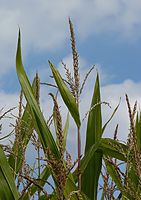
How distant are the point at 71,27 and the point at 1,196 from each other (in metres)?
0.46

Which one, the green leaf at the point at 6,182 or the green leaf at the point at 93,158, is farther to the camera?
the green leaf at the point at 93,158

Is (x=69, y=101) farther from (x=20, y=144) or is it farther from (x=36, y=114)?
(x=20, y=144)

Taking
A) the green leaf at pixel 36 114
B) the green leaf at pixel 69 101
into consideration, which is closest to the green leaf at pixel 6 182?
the green leaf at pixel 36 114

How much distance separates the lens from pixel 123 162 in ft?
4.55

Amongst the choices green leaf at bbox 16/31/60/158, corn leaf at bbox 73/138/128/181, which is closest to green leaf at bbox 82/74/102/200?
corn leaf at bbox 73/138/128/181

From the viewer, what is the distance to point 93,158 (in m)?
1.41

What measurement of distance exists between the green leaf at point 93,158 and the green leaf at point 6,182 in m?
0.26

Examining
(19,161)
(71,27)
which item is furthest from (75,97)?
(19,161)

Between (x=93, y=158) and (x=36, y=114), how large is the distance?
0.82ft

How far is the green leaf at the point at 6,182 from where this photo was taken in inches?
46.5

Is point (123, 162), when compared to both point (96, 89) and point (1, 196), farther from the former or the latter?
point (1, 196)

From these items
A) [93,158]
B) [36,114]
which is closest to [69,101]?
[36,114]

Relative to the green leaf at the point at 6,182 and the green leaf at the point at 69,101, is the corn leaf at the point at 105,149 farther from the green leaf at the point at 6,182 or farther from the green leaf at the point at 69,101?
the green leaf at the point at 6,182

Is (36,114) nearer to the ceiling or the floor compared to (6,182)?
nearer to the ceiling
